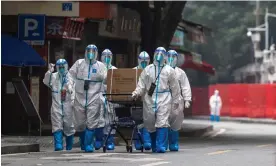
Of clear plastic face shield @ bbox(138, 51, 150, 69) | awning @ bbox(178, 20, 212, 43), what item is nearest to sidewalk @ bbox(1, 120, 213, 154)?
clear plastic face shield @ bbox(138, 51, 150, 69)

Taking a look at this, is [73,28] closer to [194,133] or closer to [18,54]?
[194,133]

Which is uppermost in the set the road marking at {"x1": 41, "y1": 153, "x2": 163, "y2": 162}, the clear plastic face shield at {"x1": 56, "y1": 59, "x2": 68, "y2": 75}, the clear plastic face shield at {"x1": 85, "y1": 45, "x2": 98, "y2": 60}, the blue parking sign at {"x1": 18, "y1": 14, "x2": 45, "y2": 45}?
the blue parking sign at {"x1": 18, "y1": 14, "x2": 45, "y2": 45}

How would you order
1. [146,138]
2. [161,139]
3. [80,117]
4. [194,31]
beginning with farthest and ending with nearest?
[194,31] → [80,117] → [146,138] → [161,139]

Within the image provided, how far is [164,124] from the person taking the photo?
51.6 feet

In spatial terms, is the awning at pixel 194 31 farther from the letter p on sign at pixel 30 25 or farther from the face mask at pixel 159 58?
the face mask at pixel 159 58

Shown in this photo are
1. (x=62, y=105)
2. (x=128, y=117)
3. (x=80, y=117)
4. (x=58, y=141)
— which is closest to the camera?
(x=128, y=117)

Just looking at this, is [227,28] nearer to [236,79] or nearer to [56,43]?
→ [236,79]

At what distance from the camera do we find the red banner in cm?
2502

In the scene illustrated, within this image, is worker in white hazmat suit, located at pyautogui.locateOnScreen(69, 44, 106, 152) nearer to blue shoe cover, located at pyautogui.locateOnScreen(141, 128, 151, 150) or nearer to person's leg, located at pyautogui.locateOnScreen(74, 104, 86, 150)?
person's leg, located at pyautogui.locateOnScreen(74, 104, 86, 150)

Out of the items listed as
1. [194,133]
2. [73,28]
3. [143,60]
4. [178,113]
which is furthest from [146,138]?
[194,133]

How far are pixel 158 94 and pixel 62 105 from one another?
2.11 m

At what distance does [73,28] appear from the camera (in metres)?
25.7

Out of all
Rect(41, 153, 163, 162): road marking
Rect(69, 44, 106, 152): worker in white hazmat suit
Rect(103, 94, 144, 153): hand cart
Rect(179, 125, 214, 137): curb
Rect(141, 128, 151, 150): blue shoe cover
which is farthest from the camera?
Rect(179, 125, 214, 137): curb

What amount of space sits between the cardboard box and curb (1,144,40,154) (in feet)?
6.25
